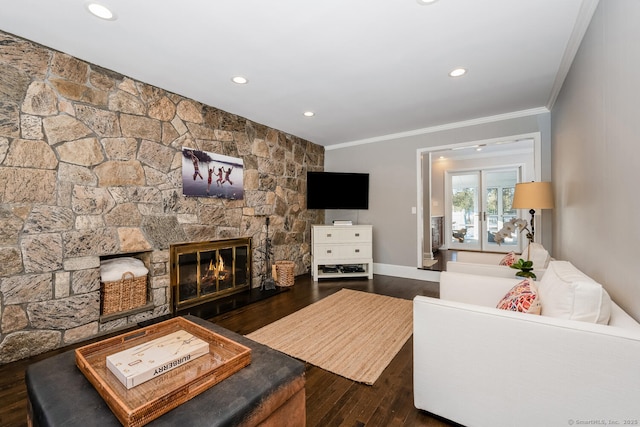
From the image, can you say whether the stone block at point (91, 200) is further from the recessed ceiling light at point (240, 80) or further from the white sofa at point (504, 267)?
the white sofa at point (504, 267)

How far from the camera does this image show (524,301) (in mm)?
1461

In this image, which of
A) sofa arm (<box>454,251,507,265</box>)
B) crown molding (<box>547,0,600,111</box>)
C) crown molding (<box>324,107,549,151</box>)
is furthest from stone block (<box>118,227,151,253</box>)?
crown molding (<box>547,0,600,111</box>)

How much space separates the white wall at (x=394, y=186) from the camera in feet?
14.3

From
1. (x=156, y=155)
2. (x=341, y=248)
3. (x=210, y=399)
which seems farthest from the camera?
(x=341, y=248)

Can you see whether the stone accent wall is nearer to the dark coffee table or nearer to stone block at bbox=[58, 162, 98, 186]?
stone block at bbox=[58, 162, 98, 186]

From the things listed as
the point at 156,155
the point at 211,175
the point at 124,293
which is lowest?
the point at 124,293

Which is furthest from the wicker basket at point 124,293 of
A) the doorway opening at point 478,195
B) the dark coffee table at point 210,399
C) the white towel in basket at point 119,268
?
the doorway opening at point 478,195

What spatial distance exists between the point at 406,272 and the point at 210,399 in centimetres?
398

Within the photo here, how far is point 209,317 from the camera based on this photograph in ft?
9.45

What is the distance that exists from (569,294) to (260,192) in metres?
3.46

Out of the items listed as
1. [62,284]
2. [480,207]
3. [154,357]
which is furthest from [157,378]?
[480,207]

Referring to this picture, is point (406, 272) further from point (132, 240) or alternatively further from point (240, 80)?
point (132, 240)

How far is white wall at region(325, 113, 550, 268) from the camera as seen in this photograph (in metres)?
4.36

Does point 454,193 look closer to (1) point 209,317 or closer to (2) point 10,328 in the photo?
(1) point 209,317
